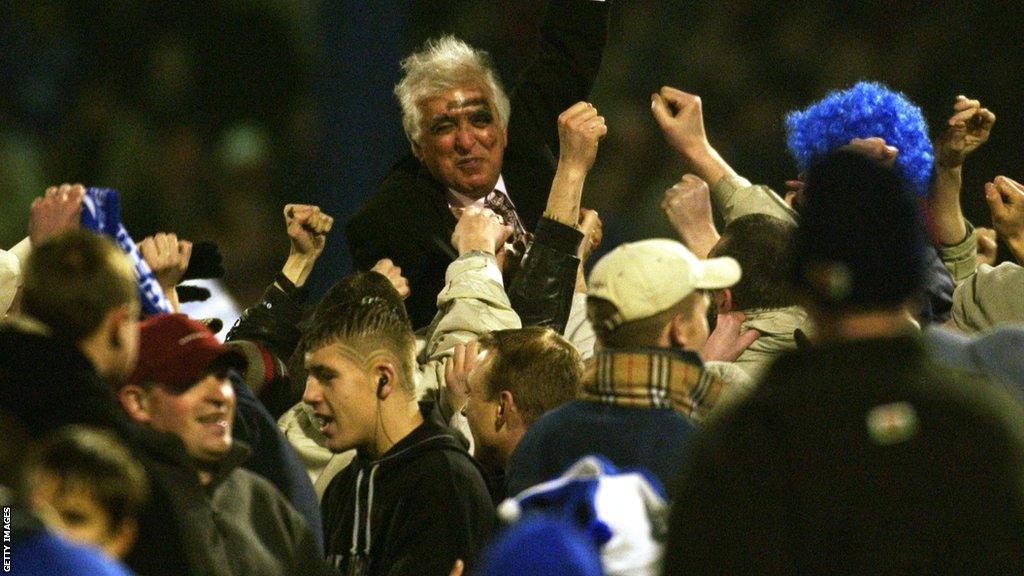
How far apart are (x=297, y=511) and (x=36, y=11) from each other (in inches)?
309

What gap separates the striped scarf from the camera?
2.98 m

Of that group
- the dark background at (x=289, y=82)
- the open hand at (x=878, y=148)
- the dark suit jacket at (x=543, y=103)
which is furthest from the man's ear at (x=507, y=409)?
the dark background at (x=289, y=82)

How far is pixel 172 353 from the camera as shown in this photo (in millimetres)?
3160

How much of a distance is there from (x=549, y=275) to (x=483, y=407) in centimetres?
45

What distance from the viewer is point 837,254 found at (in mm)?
2342

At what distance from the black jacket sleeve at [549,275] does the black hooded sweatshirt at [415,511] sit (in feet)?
1.77

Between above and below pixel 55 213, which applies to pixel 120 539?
below

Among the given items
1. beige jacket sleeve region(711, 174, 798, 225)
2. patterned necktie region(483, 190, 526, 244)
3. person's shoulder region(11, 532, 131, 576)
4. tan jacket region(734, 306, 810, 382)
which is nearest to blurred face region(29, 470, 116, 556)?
person's shoulder region(11, 532, 131, 576)

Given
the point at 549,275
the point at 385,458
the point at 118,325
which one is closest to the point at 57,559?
the point at 118,325

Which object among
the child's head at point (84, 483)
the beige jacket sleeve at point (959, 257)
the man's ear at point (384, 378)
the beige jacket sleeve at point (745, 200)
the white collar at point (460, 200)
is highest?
the white collar at point (460, 200)

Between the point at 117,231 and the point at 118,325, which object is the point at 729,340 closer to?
the point at 117,231

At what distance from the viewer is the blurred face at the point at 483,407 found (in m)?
3.83

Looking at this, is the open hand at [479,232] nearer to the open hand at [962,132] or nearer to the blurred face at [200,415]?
the open hand at [962,132]

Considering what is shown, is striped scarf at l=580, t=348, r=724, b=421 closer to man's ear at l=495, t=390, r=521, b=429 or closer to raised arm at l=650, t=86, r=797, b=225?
man's ear at l=495, t=390, r=521, b=429
